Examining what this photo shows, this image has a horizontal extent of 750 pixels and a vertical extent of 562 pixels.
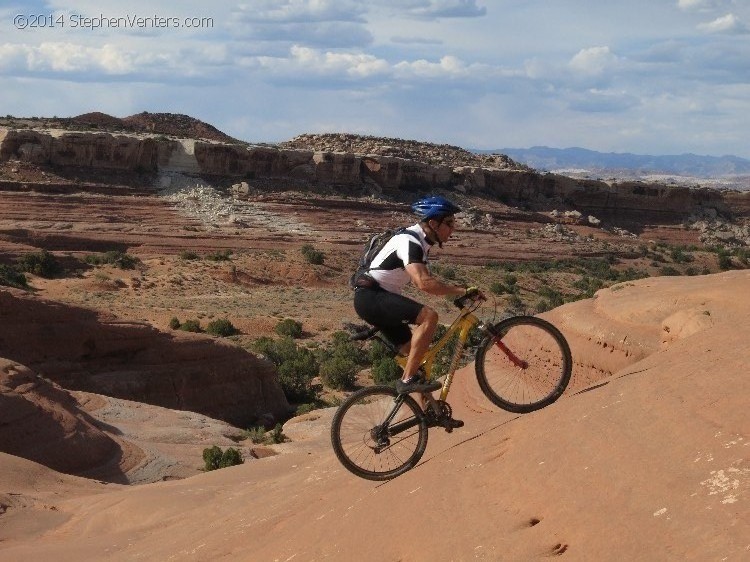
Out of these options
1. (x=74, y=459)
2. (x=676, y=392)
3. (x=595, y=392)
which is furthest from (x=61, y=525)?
(x=676, y=392)

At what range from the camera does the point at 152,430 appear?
52.1ft

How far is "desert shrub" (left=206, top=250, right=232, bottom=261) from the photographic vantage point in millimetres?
43594

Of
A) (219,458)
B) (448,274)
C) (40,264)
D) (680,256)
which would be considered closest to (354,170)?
(448,274)

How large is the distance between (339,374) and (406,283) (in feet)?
64.3

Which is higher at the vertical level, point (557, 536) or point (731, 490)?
point (731, 490)

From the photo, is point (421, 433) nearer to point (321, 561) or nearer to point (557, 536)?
point (321, 561)

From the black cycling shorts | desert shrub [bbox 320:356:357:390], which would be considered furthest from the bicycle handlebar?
desert shrub [bbox 320:356:357:390]

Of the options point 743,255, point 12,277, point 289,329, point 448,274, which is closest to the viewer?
point 289,329

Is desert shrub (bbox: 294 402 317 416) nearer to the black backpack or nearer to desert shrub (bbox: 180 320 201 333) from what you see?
desert shrub (bbox: 180 320 201 333)

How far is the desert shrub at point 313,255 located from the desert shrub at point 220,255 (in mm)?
3611

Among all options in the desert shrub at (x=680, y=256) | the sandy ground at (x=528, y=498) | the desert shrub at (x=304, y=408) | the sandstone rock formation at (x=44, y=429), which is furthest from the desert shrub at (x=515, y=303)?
the sandy ground at (x=528, y=498)

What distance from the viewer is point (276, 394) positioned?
22672mm

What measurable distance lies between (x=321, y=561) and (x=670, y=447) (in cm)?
205

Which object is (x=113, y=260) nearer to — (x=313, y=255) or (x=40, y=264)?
(x=40, y=264)
